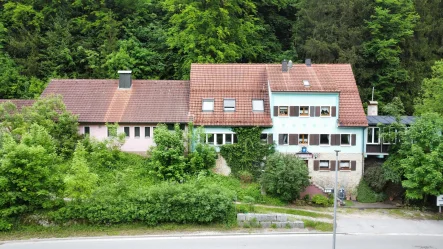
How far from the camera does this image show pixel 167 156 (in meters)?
37.2

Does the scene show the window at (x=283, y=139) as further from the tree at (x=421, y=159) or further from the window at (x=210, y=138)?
the tree at (x=421, y=159)

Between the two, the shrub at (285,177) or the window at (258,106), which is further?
the window at (258,106)

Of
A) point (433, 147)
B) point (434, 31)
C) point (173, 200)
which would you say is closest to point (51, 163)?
point (173, 200)

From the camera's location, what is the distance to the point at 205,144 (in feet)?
127

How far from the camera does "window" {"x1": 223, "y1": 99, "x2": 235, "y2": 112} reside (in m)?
40.2

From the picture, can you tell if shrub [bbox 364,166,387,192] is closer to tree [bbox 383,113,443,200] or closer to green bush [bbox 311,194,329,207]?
tree [bbox 383,113,443,200]

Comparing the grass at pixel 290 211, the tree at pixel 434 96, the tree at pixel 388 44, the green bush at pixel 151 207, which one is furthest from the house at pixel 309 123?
the tree at pixel 388 44

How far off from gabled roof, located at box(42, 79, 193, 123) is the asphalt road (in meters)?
11.5

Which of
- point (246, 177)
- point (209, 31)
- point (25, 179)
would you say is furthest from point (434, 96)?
point (25, 179)

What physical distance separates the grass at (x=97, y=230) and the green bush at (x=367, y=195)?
11688 millimetres

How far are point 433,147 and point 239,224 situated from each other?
1489cm

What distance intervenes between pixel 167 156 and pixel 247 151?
6.14 meters

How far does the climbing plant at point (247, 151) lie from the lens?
1532 inches

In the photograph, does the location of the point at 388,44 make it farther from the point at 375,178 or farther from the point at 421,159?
the point at 421,159
